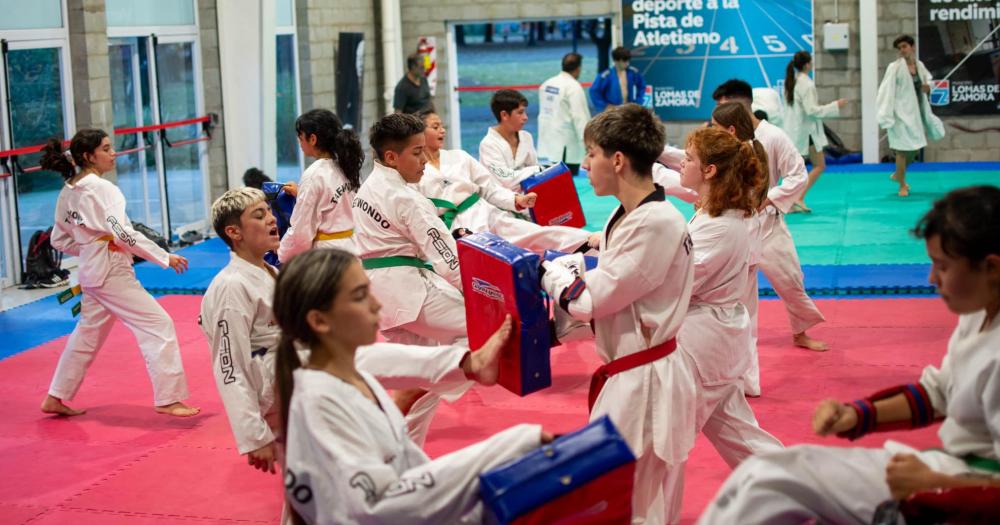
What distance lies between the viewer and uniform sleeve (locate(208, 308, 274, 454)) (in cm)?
414

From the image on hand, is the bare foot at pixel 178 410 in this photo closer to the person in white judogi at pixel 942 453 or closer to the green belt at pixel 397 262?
the green belt at pixel 397 262

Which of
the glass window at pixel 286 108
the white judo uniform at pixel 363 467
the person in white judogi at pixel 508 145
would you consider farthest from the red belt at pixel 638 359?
the glass window at pixel 286 108

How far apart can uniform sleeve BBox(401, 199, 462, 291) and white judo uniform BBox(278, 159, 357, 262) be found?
1.31 m

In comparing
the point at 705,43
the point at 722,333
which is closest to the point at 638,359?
the point at 722,333

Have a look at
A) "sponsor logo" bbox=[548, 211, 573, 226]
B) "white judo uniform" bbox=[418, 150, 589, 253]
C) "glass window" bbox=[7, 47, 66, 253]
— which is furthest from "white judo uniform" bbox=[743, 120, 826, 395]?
"glass window" bbox=[7, 47, 66, 253]

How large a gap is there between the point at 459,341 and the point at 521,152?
3184mm

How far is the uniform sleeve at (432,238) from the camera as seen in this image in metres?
5.43

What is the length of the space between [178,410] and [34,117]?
16.7ft

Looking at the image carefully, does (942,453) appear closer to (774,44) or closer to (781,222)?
(781,222)

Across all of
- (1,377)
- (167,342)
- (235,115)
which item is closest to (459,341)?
(167,342)

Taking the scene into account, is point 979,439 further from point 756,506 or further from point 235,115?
point 235,115

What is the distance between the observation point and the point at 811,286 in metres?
9.29

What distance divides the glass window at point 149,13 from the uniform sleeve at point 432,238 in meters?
7.25

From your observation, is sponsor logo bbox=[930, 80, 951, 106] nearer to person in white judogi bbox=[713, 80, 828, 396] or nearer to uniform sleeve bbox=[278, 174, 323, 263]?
person in white judogi bbox=[713, 80, 828, 396]
